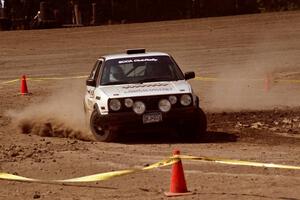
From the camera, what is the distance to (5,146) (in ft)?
43.4

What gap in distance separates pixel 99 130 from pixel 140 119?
Result: 2.79 feet

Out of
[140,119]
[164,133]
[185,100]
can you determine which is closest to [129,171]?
[140,119]

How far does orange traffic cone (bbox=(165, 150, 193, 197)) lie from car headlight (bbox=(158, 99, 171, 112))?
4.69m

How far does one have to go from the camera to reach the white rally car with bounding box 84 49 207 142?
13430 millimetres

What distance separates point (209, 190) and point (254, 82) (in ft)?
51.8

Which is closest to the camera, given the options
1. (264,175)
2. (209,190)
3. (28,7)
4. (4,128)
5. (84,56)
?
(209,190)

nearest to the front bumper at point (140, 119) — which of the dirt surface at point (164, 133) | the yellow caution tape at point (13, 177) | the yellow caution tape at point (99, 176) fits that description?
the dirt surface at point (164, 133)

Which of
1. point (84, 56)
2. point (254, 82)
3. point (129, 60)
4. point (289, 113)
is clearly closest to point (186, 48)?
point (84, 56)

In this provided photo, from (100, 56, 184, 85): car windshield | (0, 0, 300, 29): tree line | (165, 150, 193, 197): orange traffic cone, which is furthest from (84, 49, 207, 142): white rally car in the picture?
(0, 0, 300, 29): tree line

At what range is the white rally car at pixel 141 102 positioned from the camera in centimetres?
1343

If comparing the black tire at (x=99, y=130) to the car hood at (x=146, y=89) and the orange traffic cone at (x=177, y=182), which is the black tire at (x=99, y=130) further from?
the orange traffic cone at (x=177, y=182)

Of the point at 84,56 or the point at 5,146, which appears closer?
the point at 5,146

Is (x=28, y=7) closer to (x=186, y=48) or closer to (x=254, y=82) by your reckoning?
(x=186, y=48)

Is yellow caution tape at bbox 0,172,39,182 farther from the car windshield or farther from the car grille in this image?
the car windshield
